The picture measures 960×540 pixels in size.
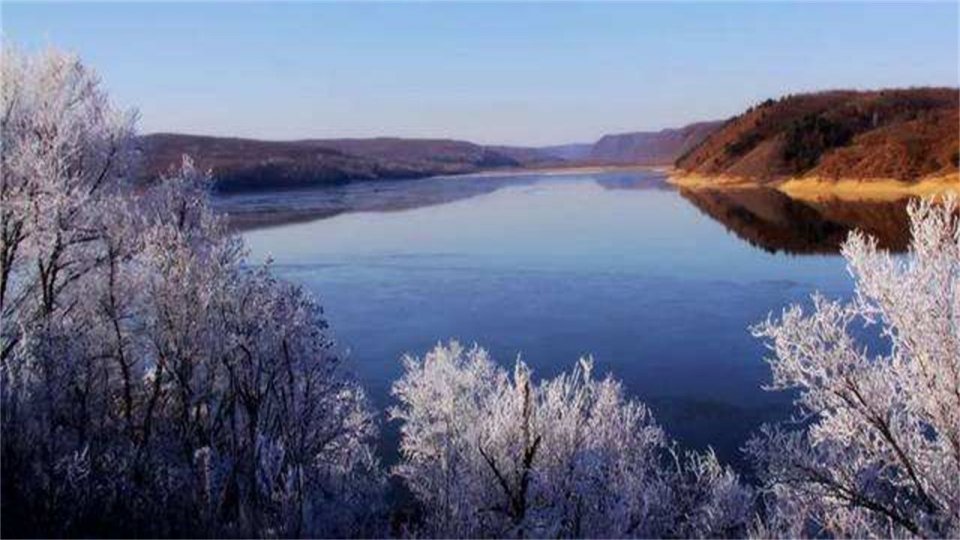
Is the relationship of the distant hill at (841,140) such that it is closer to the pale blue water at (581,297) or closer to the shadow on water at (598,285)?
the shadow on water at (598,285)

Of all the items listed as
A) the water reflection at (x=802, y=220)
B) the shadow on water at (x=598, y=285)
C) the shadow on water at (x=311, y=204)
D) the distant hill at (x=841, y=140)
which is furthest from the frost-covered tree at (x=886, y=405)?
the distant hill at (x=841, y=140)

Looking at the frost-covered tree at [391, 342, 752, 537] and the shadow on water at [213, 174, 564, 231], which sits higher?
the frost-covered tree at [391, 342, 752, 537]

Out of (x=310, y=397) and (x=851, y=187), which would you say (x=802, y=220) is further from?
(x=310, y=397)

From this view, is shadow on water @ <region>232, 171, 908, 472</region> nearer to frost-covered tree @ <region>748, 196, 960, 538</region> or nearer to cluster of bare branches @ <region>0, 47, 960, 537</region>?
cluster of bare branches @ <region>0, 47, 960, 537</region>

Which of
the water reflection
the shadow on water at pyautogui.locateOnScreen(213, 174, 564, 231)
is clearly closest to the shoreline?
the water reflection

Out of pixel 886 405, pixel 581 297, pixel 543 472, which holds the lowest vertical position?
pixel 581 297

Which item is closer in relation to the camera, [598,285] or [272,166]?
[598,285]

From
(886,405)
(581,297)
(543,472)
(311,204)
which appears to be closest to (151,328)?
(543,472)
